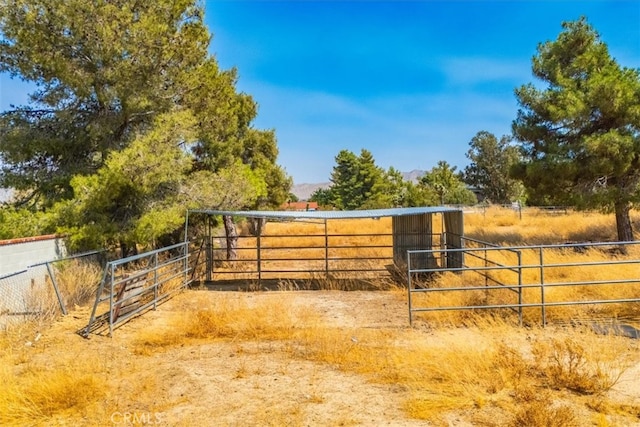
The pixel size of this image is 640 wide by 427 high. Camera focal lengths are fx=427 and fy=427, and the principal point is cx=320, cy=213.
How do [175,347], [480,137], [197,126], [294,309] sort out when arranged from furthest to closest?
[480,137] < [197,126] < [294,309] < [175,347]

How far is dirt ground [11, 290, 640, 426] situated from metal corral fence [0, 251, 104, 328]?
0.55 m

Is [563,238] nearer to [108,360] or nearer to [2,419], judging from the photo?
[108,360]

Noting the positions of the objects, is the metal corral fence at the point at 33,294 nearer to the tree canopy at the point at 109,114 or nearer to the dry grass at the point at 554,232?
the tree canopy at the point at 109,114

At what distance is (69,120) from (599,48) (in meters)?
16.8

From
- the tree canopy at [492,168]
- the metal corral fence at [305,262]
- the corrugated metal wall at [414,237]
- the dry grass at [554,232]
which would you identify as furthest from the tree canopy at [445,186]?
the corrugated metal wall at [414,237]

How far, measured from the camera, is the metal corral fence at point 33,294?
6.82 metres

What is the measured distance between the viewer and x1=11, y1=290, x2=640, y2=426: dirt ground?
13.1ft

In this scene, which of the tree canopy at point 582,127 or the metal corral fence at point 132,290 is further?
the tree canopy at point 582,127

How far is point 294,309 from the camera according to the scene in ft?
27.5

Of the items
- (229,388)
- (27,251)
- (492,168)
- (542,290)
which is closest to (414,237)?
(542,290)

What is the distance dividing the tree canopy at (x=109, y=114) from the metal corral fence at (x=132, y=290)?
1231mm

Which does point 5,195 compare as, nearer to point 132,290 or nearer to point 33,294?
point 33,294

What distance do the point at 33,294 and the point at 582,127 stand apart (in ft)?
54.6

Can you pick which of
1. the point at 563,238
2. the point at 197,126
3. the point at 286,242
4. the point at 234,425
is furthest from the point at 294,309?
the point at 563,238
